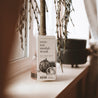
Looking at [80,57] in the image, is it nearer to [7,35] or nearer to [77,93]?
[77,93]

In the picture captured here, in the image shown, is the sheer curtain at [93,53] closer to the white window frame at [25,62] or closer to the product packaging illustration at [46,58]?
the white window frame at [25,62]

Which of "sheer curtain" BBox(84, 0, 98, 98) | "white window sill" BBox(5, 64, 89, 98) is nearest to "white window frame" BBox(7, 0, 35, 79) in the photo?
"white window sill" BBox(5, 64, 89, 98)

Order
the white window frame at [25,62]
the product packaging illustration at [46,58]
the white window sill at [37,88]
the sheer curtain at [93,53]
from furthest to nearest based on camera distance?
the sheer curtain at [93,53]
the white window frame at [25,62]
the product packaging illustration at [46,58]
the white window sill at [37,88]

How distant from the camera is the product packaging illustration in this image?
2.92ft

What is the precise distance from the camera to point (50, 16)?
1.80m

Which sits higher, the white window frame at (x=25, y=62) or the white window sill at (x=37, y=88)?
the white window frame at (x=25, y=62)

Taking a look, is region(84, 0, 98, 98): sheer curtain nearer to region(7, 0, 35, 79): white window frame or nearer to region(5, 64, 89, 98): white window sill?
region(7, 0, 35, 79): white window frame

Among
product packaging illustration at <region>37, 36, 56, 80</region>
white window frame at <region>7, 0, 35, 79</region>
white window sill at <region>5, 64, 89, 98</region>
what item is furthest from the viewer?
white window frame at <region>7, 0, 35, 79</region>

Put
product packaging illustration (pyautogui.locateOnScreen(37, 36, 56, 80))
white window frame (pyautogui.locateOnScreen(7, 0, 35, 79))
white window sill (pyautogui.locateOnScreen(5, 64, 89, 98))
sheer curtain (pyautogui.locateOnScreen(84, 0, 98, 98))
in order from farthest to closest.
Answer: sheer curtain (pyautogui.locateOnScreen(84, 0, 98, 98))
white window frame (pyautogui.locateOnScreen(7, 0, 35, 79))
product packaging illustration (pyautogui.locateOnScreen(37, 36, 56, 80))
white window sill (pyautogui.locateOnScreen(5, 64, 89, 98))

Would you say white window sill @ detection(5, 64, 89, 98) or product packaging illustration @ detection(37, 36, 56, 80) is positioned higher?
product packaging illustration @ detection(37, 36, 56, 80)

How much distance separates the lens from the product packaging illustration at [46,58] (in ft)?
2.92

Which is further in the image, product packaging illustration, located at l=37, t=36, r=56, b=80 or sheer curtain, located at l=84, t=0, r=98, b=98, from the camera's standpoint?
sheer curtain, located at l=84, t=0, r=98, b=98

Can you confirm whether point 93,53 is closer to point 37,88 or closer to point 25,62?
point 25,62

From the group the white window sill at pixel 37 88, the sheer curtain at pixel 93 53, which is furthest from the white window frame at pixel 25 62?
the sheer curtain at pixel 93 53
